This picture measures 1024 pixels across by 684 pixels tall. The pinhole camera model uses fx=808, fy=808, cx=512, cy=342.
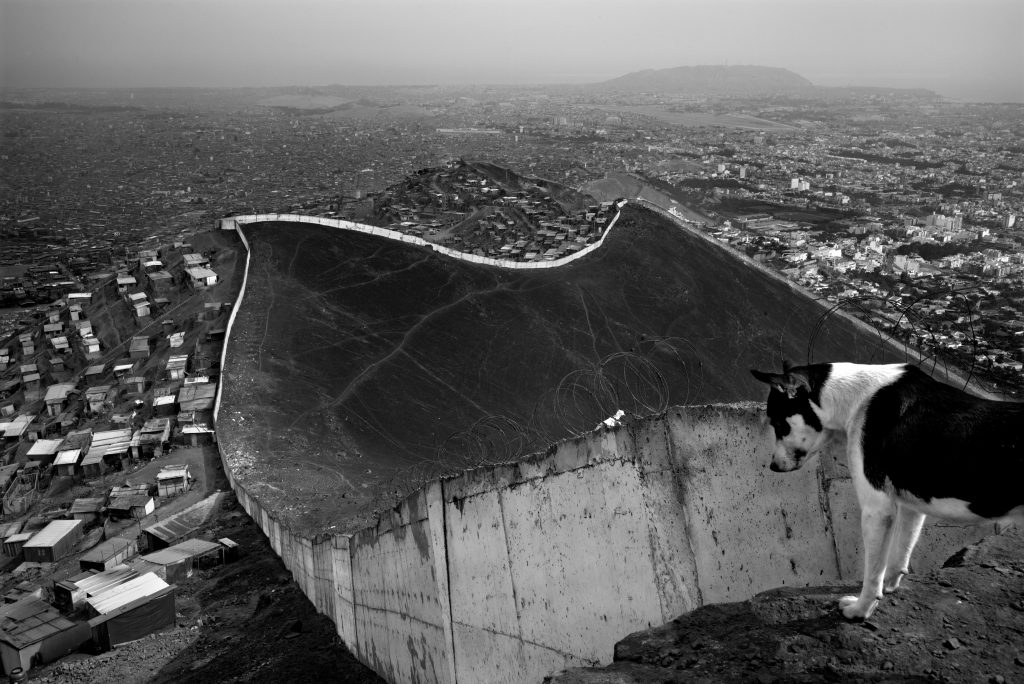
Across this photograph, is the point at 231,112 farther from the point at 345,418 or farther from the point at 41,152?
the point at 345,418

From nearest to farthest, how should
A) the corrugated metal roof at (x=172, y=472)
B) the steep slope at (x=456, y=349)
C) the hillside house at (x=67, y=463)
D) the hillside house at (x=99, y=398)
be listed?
the corrugated metal roof at (x=172, y=472) < the steep slope at (x=456, y=349) < the hillside house at (x=67, y=463) < the hillside house at (x=99, y=398)

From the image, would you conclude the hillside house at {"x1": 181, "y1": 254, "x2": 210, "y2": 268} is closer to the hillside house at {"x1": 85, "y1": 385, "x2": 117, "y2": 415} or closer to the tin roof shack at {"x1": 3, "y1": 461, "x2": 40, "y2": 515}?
the hillside house at {"x1": 85, "y1": 385, "x2": 117, "y2": 415}

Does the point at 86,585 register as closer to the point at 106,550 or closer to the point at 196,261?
the point at 106,550

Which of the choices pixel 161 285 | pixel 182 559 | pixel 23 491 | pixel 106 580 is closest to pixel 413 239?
pixel 161 285

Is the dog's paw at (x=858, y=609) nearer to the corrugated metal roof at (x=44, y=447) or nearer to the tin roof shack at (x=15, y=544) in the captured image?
the tin roof shack at (x=15, y=544)

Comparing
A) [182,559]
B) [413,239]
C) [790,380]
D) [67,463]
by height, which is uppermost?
[790,380]

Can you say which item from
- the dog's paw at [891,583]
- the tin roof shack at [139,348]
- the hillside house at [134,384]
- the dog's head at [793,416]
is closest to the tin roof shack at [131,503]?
the hillside house at [134,384]

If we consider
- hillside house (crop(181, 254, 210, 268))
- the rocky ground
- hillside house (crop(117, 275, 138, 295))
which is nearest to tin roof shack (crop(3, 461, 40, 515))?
hillside house (crop(181, 254, 210, 268))
